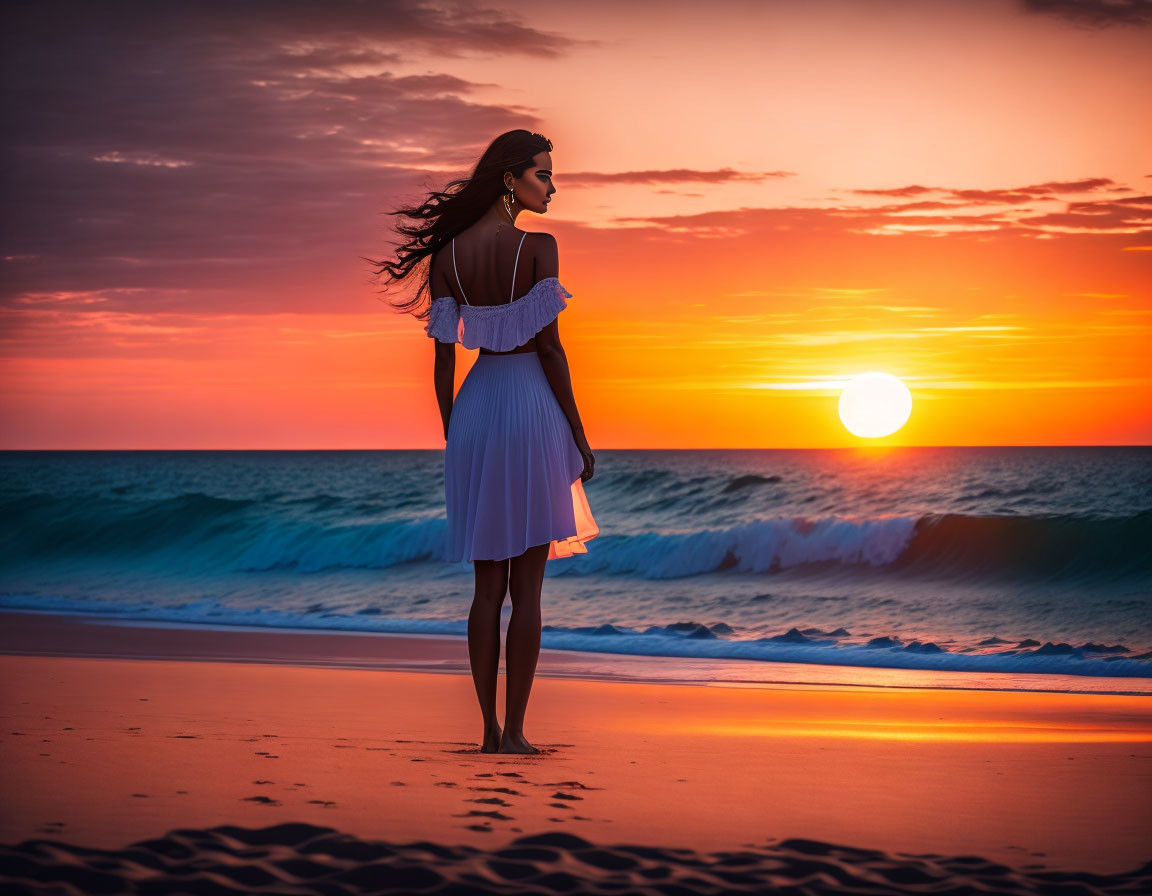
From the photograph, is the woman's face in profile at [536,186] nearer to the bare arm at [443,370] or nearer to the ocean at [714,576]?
the bare arm at [443,370]

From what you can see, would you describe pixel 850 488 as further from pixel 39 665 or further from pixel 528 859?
pixel 528 859

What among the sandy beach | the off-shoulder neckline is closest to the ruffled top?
the off-shoulder neckline

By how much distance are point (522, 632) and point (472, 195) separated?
1712 millimetres

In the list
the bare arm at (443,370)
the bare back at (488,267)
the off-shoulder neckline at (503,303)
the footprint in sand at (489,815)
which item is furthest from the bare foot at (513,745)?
the off-shoulder neckline at (503,303)

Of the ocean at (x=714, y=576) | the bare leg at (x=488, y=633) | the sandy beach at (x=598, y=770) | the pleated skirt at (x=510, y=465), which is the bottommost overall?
the ocean at (x=714, y=576)

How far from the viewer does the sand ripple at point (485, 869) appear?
299 centimetres

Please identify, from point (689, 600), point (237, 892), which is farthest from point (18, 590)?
point (237, 892)

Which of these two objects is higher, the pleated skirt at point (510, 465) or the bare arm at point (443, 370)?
the bare arm at point (443, 370)

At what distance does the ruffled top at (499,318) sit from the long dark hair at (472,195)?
26 centimetres

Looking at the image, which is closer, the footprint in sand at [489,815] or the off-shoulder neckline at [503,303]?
the footprint in sand at [489,815]

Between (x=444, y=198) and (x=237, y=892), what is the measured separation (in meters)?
2.84

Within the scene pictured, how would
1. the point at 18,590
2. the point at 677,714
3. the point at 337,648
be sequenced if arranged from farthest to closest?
the point at 18,590, the point at 337,648, the point at 677,714

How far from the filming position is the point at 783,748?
527 centimetres

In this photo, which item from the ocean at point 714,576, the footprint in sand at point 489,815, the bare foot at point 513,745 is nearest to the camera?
the footprint in sand at point 489,815
